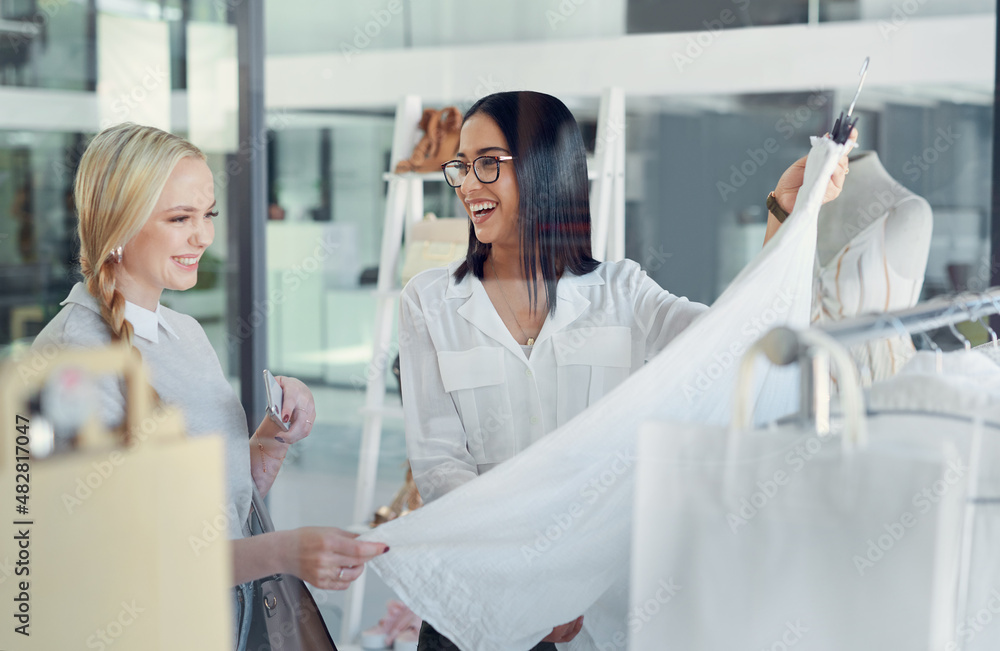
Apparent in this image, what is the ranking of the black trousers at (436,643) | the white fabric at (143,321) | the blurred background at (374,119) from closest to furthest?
1. the white fabric at (143,321)
2. the black trousers at (436,643)
3. the blurred background at (374,119)

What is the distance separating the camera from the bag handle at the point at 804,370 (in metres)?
0.75

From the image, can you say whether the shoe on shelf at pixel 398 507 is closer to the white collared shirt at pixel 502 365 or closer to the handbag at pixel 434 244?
the handbag at pixel 434 244

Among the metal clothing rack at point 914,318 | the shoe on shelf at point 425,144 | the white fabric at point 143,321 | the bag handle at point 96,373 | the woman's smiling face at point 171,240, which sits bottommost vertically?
the bag handle at point 96,373

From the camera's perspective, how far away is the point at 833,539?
79cm

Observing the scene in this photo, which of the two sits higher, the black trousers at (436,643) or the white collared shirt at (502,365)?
the white collared shirt at (502,365)

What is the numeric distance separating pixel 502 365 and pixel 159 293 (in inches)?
18.7

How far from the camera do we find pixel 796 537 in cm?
81

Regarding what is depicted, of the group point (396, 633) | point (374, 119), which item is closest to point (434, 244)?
point (374, 119)

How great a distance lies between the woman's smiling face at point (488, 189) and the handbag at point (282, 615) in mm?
500

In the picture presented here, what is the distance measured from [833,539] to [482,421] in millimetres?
606

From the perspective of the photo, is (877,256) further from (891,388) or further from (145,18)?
(145,18)

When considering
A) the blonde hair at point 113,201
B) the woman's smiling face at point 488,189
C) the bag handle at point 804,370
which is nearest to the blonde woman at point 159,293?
the blonde hair at point 113,201

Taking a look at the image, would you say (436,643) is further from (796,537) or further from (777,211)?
(777,211)

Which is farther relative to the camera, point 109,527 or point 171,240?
point 171,240
